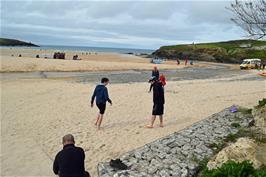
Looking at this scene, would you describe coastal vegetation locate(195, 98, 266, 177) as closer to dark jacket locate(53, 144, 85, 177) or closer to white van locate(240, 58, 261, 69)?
dark jacket locate(53, 144, 85, 177)

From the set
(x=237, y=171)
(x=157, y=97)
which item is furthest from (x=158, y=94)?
(x=237, y=171)

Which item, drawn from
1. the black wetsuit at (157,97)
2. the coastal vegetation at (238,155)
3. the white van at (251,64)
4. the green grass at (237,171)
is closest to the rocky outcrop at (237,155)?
the coastal vegetation at (238,155)

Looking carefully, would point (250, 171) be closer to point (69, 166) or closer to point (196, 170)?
point (196, 170)

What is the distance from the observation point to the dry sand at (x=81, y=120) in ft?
28.3

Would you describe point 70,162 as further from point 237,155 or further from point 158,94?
point 158,94

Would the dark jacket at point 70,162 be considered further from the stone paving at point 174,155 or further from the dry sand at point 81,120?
the dry sand at point 81,120

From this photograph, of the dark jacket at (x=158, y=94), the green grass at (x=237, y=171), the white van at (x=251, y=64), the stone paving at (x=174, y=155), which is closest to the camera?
the green grass at (x=237, y=171)

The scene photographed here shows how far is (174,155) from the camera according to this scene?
7676 millimetres

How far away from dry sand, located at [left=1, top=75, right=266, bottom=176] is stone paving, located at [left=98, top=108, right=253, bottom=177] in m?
1.04

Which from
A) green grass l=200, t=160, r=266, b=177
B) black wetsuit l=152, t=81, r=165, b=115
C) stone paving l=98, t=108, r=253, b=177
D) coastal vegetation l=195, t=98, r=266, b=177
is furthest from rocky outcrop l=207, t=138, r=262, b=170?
black wetsuit l=152, t=81, r=165, b=115

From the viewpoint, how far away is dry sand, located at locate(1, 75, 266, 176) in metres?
8.62

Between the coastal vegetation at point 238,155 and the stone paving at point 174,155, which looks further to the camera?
the stone paving at point 174,155

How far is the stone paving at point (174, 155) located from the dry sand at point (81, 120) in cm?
104

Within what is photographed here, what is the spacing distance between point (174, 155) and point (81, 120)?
18.3 ft
